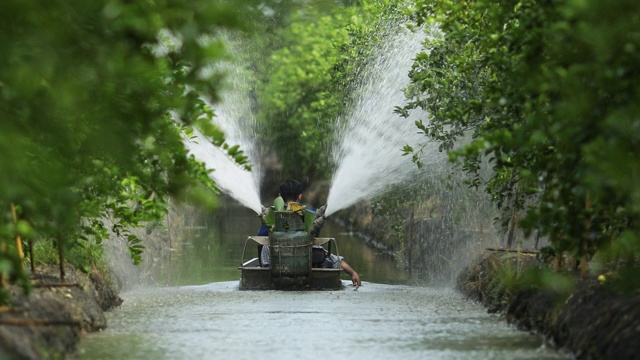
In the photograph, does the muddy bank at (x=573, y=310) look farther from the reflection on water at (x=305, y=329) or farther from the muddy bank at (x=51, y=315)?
the muddy bank at (x=51, y=315)

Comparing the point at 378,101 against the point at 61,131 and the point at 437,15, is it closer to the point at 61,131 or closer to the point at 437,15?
the point at 437,15

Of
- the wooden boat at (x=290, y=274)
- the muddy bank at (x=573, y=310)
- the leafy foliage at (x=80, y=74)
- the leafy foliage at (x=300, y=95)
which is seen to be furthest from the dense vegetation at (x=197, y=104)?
the leafy foliage at (x=300, y=95)

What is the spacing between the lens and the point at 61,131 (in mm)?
7961

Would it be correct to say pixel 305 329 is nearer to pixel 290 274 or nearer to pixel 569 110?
pixel 569 110

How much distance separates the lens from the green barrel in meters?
18.3

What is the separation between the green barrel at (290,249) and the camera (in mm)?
18328

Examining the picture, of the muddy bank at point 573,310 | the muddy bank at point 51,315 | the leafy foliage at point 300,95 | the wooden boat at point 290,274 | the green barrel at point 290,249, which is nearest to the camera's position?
the muddy bank at point 51,315

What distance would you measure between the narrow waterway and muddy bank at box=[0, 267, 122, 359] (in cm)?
24

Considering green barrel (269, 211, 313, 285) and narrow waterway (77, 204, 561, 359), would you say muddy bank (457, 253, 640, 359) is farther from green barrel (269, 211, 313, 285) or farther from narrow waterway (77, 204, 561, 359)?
green barrel (269, 211, 313, 285)

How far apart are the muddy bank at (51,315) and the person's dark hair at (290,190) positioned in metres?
5.13

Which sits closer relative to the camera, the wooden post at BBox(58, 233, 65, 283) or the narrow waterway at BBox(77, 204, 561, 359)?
the narrow waterway at BBox(77, 204, 561, 359)

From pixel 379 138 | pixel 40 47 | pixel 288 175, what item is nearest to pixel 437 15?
pixel 379 138

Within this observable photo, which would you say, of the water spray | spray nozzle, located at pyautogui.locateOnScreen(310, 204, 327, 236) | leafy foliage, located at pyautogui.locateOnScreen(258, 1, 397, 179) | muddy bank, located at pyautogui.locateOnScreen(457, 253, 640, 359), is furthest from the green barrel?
leafy foliage, located at pyautogui.locateOnScreen(258, 1, 397, 179)

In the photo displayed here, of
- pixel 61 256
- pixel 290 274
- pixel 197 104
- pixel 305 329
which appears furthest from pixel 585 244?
pixel 290 274
